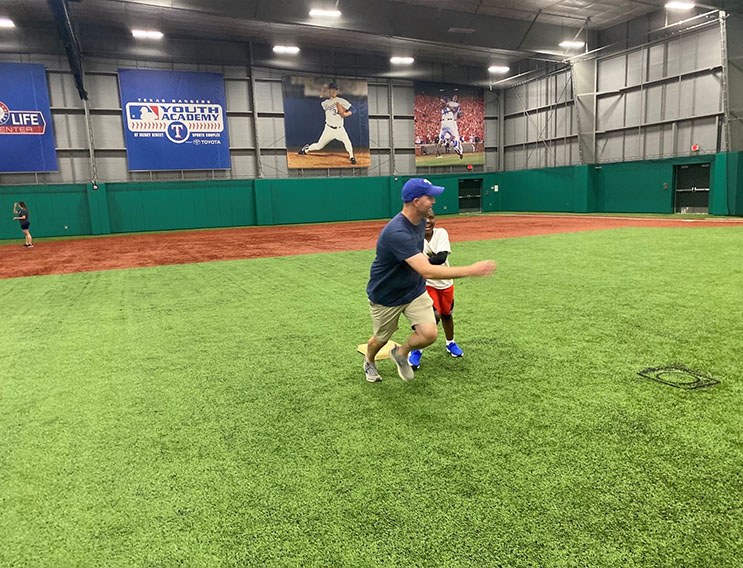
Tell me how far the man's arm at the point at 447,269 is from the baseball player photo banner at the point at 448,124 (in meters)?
30.5

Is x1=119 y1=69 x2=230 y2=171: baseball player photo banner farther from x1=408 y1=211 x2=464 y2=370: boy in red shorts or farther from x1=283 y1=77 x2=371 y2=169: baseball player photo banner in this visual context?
x1=408 y1=211 x2=464 y2=370: boy in red shorts

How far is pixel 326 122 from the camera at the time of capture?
98.7 ft

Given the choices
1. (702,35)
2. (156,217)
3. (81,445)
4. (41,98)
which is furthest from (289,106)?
(81,445)

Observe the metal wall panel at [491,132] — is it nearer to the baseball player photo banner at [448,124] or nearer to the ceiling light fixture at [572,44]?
the baseball player photo banner at [448,124]

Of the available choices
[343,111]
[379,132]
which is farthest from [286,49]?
[379,132]

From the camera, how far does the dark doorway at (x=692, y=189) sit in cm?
2455

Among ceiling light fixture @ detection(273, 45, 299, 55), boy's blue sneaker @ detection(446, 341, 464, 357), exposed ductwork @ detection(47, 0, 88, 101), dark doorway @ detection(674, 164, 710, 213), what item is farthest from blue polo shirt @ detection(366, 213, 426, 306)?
ceiling light fixture @ detection(273, 45, 299, 55)

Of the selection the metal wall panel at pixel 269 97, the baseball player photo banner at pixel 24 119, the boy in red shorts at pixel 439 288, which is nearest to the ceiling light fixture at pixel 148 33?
the baseball player photo banner at pixel 24 119

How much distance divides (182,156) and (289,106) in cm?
648

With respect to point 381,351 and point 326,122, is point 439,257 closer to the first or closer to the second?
point 381,351

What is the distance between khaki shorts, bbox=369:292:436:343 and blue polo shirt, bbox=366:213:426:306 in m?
0.04

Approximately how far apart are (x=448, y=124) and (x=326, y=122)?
28.2ft

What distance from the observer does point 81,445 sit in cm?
359

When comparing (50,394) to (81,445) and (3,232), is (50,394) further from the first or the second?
(3,232)
